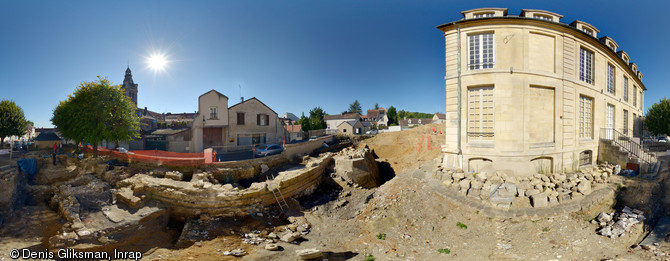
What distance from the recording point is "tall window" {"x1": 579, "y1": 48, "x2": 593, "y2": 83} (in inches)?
531

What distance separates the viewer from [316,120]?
4853 centimetres

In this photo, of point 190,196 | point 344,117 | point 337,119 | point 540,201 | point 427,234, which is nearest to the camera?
point 427,234

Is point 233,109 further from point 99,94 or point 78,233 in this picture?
point 78,233

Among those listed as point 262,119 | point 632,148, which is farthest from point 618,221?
point 262,119

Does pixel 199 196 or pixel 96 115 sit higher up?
pixel 96 115

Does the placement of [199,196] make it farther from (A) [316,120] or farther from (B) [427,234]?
(A) [316,120]

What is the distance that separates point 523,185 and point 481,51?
6501 millimetres

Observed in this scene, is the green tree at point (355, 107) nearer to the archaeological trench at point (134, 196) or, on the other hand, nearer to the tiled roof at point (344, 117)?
the tiled roof at point (344, 117)

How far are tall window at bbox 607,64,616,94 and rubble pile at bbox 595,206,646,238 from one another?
10995 millimetres

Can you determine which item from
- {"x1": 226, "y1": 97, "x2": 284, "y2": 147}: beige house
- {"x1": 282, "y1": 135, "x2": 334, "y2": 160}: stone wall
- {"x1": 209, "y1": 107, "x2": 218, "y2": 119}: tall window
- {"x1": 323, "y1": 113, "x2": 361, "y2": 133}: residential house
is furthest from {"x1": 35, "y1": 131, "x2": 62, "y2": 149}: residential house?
{"x1": 323, "y1": 113, "x2": 361, "y2": 133}: residential house

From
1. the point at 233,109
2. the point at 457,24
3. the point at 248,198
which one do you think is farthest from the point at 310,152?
the point at 457,24

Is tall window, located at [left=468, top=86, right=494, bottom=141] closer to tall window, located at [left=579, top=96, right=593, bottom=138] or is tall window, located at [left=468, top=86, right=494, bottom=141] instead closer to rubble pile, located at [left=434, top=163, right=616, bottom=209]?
rubble pile, located at [left=434, top=163, right=616, bottom=209]

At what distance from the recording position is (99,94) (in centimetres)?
1744

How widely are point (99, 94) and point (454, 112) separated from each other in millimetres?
23726
